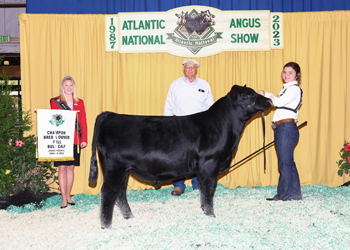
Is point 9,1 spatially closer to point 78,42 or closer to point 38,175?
point 78,42

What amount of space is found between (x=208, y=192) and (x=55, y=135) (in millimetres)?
2104

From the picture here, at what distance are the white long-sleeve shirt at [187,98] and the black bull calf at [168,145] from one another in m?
1.14

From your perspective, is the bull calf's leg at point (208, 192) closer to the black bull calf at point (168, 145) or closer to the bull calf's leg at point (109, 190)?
the black bull calf at point (168, 145)

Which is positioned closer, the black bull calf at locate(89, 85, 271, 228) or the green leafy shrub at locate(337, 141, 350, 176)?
the black bull calf at locate(89, 85, 271, 228)

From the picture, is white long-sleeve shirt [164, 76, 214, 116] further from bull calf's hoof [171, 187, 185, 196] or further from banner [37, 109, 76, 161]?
banner [37, 109, 76, 161]

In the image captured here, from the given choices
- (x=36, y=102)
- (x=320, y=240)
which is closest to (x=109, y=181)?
(x=320, y=240)

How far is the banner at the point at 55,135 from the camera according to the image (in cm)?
387

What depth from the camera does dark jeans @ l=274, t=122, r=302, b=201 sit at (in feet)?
12.2

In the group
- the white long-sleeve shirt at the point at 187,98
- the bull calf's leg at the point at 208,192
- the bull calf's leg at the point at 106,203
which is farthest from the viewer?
the white long-sleeve shirt at the point at 187,98

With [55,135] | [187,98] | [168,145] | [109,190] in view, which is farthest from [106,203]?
[187,98]

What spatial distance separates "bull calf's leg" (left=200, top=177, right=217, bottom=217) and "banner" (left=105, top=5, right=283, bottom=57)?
100 inches

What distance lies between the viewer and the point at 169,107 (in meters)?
4.55

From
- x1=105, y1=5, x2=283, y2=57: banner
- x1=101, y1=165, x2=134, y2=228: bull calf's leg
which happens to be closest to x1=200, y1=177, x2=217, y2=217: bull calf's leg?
x1=101, y1=165, x2=134, y2=228: bull calf's leg

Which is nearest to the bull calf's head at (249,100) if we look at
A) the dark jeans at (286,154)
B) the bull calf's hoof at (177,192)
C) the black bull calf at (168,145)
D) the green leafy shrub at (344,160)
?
the black bull calf at (168,145)
